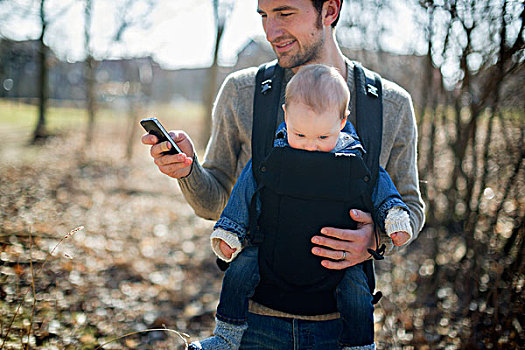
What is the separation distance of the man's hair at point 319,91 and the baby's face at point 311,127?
0.02 metres

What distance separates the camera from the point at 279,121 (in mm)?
1892

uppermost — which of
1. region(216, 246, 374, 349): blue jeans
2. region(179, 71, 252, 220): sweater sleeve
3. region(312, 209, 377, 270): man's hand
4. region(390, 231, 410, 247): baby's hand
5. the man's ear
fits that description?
the man's ear

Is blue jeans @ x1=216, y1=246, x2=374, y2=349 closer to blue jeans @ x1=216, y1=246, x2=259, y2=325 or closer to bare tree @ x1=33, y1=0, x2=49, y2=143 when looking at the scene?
blue jeans @ x1=216, y1=246, x2=259, y2=325

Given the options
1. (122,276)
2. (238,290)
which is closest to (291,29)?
(238,290)

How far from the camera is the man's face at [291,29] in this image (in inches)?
76.1

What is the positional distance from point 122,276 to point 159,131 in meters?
3.66

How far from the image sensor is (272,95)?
1848 millimetres

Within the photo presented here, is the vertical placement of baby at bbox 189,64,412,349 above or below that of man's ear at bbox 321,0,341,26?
below

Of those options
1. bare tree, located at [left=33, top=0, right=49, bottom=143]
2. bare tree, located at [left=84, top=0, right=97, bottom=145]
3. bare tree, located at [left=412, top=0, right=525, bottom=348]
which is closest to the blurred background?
bare tree, located at [left=412, top=0, right=525, bottom=348]

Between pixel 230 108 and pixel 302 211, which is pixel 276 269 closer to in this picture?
pixel 302 211

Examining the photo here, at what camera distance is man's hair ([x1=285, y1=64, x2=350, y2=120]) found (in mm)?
1600

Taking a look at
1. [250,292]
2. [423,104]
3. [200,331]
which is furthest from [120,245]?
[250,292]

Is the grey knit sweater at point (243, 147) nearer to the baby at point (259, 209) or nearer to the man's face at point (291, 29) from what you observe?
the man's face at point (291, 29)

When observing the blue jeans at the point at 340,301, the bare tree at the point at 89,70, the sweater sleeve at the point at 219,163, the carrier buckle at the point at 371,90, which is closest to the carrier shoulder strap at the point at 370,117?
the carrier buckle at the point at 371,90
